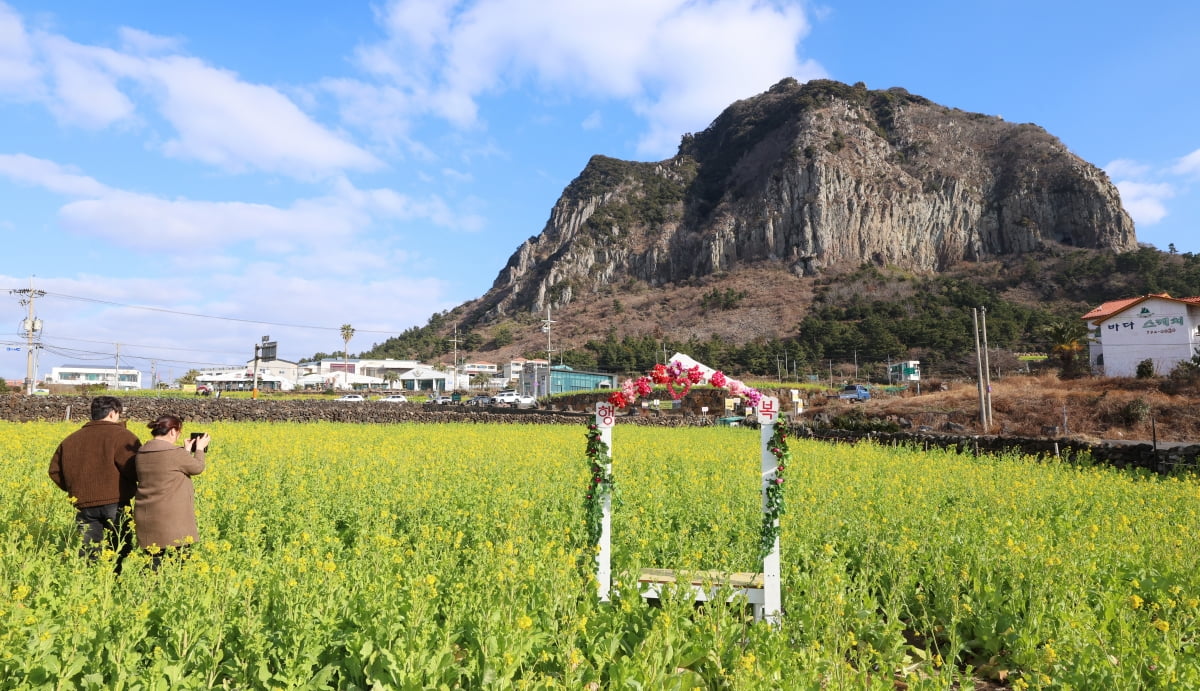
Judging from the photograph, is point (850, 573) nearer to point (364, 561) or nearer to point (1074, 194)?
point (364, 561)

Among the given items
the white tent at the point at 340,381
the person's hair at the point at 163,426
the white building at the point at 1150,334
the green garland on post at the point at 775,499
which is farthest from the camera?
the white tent at the point at 340,381

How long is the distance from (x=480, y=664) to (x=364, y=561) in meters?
1.79

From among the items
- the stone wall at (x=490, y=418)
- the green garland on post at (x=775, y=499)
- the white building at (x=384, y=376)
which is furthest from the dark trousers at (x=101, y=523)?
the white building at (x=384, y=376)

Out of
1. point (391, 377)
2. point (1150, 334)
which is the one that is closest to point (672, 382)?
point (1150, 334)

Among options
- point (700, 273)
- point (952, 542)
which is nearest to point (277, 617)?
point (952, 542)

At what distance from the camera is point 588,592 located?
207 inches

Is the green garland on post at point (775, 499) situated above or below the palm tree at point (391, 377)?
below

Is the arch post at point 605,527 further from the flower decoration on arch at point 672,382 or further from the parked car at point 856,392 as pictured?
the parked car at point 856,392

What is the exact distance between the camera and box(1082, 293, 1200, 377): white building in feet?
110

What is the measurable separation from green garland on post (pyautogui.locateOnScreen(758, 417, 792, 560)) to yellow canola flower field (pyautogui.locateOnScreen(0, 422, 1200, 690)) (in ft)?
1.25

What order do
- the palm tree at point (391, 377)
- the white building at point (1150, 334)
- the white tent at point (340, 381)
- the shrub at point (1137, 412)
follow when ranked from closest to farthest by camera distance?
1. the shrub at point (1137, 412)
2. the white building at point (1150, 334)
3. the palm tree at point (391, 377)
4. the white tent at point (340, 381)

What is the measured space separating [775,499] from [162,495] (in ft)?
17.1

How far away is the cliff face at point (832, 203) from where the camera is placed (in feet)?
406

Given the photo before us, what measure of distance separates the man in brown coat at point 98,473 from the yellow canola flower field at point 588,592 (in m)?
0.46
